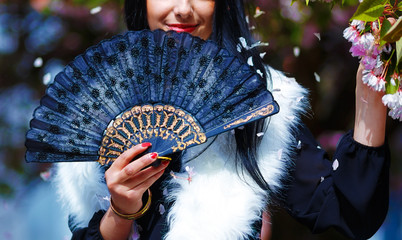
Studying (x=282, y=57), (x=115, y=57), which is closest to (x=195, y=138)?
(x=115, y=57)

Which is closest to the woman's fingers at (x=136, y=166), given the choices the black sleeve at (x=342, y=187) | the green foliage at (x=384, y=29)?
the black sleeve at (x=342, y=187)

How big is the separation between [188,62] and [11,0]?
322 cm

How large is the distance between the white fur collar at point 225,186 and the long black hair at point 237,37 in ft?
0.09

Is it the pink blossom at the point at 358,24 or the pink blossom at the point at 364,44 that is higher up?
Result: the pink blossom at the point at 358,24

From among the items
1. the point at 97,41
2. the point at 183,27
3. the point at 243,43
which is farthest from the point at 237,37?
the point at 97,41

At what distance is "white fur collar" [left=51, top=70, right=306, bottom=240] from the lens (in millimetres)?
1925

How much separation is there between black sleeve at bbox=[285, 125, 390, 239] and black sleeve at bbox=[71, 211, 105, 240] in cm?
59

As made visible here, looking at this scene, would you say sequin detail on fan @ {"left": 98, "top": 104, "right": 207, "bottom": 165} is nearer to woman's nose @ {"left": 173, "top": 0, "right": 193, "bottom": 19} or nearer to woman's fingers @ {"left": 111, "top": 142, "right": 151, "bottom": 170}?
woman's fingers @ {"left": 111, "top": 142, "right": 151, "bottom": 170}

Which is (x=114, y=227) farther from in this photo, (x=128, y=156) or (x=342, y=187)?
(x=342, y=187)

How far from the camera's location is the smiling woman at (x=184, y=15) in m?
2.10

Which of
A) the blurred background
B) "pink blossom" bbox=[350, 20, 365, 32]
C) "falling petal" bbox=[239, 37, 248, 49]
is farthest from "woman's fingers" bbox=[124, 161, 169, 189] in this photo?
the blurred background

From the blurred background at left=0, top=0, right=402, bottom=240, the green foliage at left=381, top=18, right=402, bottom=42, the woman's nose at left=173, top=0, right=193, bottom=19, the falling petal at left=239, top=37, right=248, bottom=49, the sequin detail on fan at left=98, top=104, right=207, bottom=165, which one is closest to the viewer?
the green foliage at left=381, top=18, right=402, bottom=42

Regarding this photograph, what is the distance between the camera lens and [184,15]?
209 cm

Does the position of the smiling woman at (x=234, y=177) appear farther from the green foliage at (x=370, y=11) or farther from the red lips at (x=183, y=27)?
the green foliage at (x=370, y=11)
